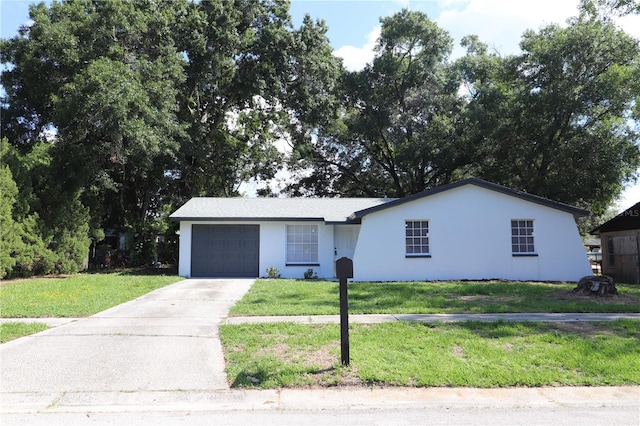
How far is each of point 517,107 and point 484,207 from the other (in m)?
11.3

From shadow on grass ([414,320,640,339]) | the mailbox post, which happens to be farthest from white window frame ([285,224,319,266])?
the mailbox post

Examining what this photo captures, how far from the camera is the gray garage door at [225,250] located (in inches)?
762

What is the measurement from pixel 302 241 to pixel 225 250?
10.9 ft

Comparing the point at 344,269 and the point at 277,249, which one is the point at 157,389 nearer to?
the point at 344,269

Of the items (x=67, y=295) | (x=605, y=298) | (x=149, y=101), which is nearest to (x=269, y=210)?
(x=149, y=101)

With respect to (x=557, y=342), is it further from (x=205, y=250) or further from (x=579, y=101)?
(x=579, y=101)

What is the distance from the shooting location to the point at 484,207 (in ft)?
57.2

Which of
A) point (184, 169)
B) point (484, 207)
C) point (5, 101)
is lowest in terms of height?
point (484, 207)

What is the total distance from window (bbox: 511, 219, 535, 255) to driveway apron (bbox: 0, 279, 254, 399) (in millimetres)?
12603

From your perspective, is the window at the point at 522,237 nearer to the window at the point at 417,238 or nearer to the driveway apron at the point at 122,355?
Result: the window at the point at 417,238

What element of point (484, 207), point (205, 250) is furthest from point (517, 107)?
point (205, 250)

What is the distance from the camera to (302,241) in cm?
1962

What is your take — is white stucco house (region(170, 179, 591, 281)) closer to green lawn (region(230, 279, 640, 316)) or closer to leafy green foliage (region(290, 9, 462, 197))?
green lawn (region(230, 279, 640, 316))

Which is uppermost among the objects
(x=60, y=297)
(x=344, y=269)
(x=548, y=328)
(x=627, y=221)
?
(x=627, y=221)
